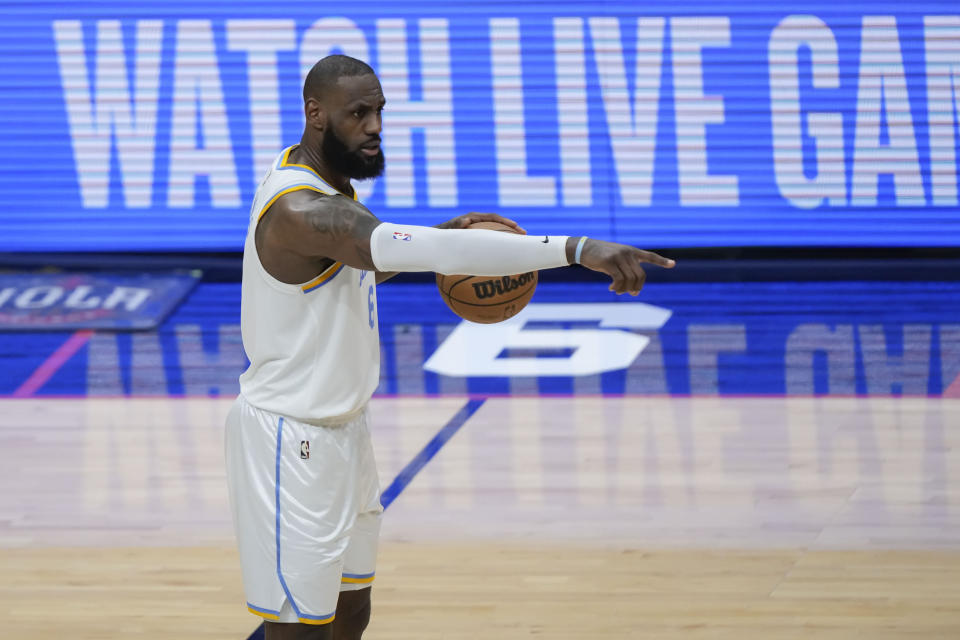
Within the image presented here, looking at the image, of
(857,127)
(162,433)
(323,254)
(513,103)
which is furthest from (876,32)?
(323,254)

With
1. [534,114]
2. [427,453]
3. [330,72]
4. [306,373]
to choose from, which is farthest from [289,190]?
[534,114]

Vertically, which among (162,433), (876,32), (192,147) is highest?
(876,32)

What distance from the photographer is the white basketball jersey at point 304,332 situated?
3.22m

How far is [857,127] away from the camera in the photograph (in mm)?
9859

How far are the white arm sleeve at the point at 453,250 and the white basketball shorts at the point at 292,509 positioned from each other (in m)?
0.53

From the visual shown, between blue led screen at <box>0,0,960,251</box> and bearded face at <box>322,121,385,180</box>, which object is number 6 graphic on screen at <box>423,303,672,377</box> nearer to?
blue led screen at <box>0,0,960,251</box>

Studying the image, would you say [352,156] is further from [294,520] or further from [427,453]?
[427,453]

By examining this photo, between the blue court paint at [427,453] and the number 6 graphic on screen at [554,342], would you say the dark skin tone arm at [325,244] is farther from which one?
the number 6 graphic on screen at [554,342]

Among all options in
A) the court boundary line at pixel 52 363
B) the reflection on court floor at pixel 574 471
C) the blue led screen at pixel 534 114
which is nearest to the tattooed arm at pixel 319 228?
the reflection on court floor at pixel 574 471

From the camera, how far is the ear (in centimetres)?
320

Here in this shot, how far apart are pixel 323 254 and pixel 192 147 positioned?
7.36m

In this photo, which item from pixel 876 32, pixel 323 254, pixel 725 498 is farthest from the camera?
pixel 876 32

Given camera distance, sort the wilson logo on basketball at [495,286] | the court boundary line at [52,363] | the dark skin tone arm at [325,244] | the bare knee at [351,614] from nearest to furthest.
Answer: the dark skin tone arm at [325,244] → the bare knee at [351,614] → the wilson logo on basketball at [495,286] → the court boundary line at [52,363]

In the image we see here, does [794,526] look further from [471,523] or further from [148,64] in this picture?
[148,64]
